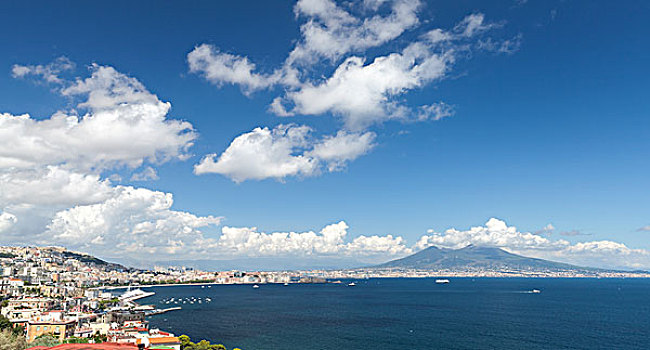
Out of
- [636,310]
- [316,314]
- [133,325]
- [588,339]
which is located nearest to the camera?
[133,325]

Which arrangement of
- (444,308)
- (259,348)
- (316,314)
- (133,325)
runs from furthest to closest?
(444,308), (316,314), (133,325), (259,348)

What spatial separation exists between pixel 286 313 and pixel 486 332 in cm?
5188

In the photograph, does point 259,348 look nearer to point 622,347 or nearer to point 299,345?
point 299,345

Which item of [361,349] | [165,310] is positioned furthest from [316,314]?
[361,349]

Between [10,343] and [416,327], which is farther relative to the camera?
[416,327]

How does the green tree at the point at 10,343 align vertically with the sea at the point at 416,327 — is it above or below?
above

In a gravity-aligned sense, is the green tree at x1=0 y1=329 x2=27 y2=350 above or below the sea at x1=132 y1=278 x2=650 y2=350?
above

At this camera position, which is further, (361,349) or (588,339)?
(588,339)

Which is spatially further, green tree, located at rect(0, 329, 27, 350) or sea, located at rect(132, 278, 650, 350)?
sea, located at rect(132, 278, 650, 350)

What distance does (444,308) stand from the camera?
133 meters

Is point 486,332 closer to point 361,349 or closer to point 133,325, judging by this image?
point 361,349

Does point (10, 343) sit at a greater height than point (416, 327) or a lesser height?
greater

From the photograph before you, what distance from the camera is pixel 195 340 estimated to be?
7319 centimetres

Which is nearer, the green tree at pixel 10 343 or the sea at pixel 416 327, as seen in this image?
the green tree at pixel 10 343
